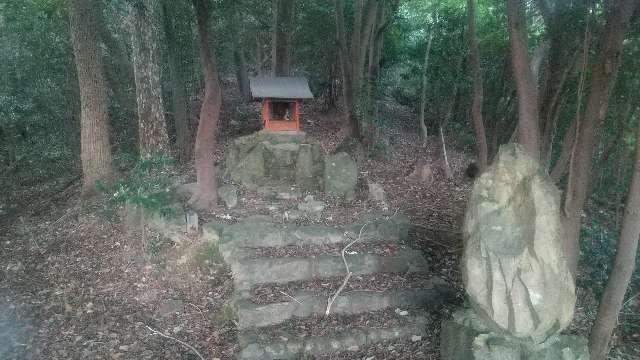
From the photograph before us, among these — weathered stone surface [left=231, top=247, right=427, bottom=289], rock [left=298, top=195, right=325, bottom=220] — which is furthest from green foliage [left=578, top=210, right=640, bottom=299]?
rock [left=298, top=195, right=325, bottom=220]

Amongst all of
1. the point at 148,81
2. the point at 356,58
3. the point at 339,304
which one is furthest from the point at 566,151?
the point at 148,81

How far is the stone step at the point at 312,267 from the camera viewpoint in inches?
242

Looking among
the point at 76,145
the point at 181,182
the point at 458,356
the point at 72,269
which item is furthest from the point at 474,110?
the point at 76,145

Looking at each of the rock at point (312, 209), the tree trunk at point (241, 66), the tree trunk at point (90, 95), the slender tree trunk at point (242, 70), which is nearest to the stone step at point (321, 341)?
the rock at point (312, 209)

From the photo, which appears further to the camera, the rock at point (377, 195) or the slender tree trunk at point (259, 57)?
the slender tree trunk at point (259, 57)

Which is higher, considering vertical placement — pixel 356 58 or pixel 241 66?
pixel 241 66

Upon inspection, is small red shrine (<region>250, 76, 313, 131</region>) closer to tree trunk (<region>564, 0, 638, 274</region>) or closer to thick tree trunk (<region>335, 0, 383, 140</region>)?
thick tree trunk (<region>335, 0, 383, 140</region>)

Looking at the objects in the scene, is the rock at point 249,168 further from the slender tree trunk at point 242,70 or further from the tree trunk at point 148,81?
the slender tree trunk at point 242,70

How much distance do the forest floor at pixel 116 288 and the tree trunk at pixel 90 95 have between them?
0.68 meters

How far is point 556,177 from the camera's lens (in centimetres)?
618

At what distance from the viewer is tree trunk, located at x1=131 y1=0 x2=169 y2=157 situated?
330 inches

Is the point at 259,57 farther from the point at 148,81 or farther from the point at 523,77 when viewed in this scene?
the point at 523,77

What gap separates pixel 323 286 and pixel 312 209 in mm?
1933

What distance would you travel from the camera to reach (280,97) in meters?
8.38
